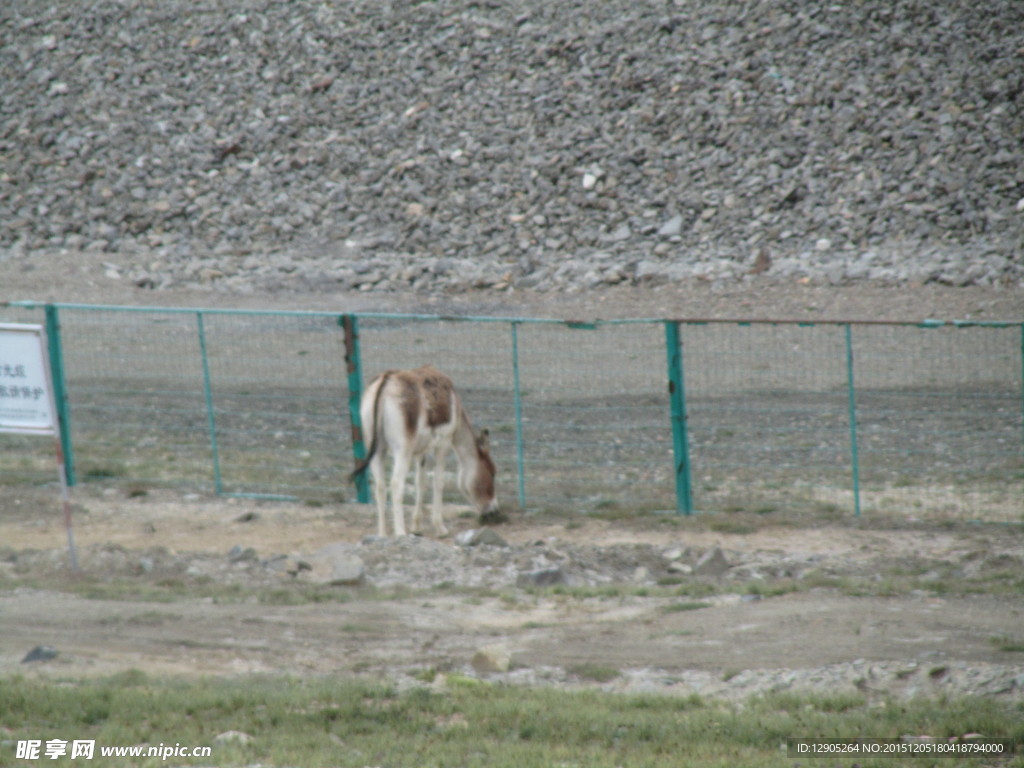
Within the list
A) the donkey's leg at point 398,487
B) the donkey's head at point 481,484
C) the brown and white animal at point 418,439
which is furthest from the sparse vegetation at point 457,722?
the donkey's head at point 481,484

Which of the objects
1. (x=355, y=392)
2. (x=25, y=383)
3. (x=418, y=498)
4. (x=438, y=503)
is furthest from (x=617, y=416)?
(x=25, y=383)

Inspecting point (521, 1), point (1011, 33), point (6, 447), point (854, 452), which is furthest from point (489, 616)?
point (521, 1)

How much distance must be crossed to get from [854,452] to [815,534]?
1.01m

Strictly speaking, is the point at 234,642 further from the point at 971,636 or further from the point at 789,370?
the point at 789,370

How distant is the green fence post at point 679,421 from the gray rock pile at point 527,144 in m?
13.0

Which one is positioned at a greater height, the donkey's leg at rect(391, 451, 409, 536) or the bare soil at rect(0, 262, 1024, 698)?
the donkey's leg at rect(391, 451, 409, 536)

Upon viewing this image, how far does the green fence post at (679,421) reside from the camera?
12672mm

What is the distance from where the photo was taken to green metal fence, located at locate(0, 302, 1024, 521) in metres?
13.4

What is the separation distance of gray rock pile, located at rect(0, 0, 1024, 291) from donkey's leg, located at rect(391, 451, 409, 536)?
14.2 m

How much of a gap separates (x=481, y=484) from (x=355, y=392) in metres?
1.99

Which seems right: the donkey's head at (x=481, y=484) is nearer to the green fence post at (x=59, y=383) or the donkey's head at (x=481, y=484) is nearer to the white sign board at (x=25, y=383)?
the white sign board at (x=25, y=383)

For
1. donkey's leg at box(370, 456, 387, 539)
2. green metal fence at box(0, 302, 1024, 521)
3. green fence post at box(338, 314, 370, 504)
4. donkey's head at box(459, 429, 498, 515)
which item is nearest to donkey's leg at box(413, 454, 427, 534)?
donkey's leg at box(370, 456, 387, 539)

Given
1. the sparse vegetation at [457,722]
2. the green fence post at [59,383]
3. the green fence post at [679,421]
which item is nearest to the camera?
the sparse vegetation at [457,722]

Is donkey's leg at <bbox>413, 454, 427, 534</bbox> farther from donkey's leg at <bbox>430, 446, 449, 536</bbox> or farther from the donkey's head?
the donkey's head
